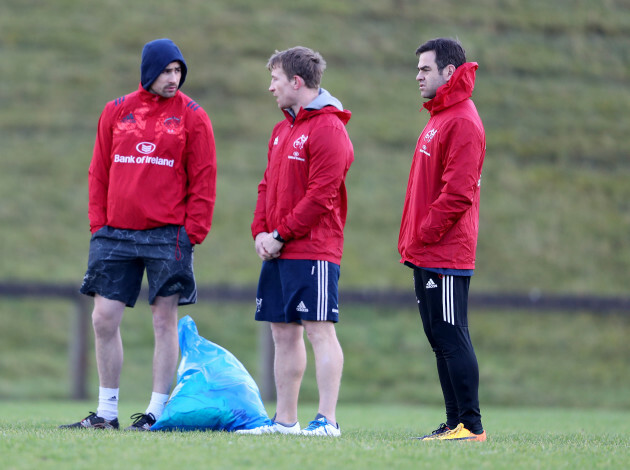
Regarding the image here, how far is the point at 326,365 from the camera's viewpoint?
5.12 m

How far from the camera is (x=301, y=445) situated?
14.4ft

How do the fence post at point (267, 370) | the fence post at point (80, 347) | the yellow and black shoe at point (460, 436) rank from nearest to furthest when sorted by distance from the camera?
1. the yellow and black shoe at point (460, 436)
2. the fence post at point (267, 370)
3. the fence post at point (80, 347)

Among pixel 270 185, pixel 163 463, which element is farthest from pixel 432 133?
pixel 163 463

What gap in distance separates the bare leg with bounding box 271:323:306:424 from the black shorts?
2.11 ft

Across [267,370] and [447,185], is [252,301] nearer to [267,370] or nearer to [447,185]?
[267,370]

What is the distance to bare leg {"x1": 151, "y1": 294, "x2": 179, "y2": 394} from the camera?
551cm

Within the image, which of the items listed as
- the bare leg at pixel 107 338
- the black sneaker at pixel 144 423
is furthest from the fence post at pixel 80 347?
the black sneaker at pixel 144 423

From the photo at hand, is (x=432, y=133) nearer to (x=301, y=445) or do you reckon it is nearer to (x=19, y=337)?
(x=301, y=445)

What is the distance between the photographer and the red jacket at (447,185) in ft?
16.3

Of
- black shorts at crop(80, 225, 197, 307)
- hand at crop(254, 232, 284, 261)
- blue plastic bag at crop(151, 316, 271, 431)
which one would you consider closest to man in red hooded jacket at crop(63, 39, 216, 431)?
black shorts at crop(80, 225, 197, 307)

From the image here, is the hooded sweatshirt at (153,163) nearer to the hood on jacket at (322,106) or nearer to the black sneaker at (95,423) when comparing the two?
the hood on jacket at (322,106)

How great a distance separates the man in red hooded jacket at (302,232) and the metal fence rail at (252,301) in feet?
15.8

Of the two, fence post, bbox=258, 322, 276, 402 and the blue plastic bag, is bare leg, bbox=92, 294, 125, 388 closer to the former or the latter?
the blue plastic bag

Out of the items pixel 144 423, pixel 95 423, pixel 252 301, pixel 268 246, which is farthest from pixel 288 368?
pixel 252 301
